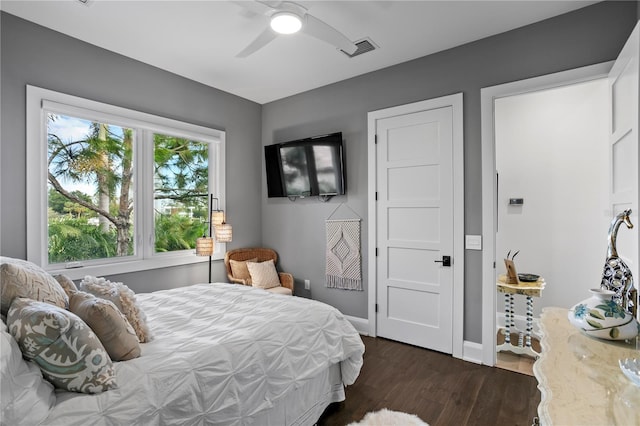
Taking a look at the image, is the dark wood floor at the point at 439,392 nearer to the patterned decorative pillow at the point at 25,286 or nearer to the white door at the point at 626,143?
the white door at the point at 626,143

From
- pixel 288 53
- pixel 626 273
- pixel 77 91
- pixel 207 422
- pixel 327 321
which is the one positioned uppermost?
pixel 288 53

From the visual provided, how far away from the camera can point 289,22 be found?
212 centimetres

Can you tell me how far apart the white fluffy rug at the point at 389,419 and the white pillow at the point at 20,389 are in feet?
5.28

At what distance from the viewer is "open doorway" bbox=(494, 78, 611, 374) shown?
3312 millimetres

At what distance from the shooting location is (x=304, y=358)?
1.88 meters

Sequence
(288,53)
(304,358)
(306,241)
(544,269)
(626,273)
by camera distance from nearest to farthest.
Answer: (626,273), (304,358), (288,53), (544,269), (306,241)

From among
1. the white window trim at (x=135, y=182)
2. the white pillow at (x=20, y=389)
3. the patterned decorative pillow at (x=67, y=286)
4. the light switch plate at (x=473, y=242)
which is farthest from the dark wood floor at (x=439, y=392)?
the white window trim at (x=135, y=182)

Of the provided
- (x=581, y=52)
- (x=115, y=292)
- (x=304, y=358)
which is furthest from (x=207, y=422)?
(x=581, y=52)

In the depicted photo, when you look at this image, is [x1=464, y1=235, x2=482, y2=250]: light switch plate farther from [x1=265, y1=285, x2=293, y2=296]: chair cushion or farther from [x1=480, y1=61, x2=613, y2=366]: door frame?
[x1=265, y1=285, x2=293, y2=296]: chair cushion

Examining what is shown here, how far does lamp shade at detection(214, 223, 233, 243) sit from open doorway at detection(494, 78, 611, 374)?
3.05m

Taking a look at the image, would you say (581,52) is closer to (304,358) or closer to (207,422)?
(304,358)

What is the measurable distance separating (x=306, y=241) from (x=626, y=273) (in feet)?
10.3

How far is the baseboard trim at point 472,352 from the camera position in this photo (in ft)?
9.53

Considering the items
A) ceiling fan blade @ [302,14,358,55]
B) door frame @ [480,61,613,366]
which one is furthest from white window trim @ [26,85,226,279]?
door frame @ [480,61,613,366]
